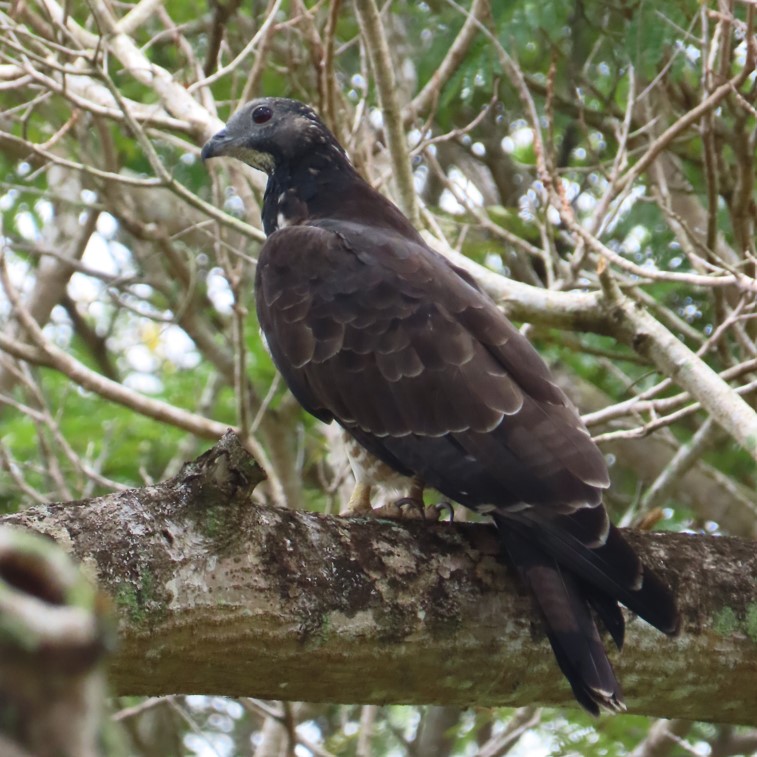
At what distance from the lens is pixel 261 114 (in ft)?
14.3

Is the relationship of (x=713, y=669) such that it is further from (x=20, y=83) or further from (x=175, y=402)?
(x=175, y=402)

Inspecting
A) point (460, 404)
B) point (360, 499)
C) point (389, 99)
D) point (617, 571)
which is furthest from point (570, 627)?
point (389, 99)

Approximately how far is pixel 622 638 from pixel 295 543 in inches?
29.6

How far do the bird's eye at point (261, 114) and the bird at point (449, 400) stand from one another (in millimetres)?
419

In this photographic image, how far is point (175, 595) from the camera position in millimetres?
2041

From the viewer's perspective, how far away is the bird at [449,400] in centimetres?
245

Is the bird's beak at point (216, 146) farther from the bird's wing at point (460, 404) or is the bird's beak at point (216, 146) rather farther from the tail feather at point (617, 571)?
the tail feather at point (617, 571)

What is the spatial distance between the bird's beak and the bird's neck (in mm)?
214

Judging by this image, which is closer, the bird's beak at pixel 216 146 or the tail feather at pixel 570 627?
the tail feather at pixel 570 627

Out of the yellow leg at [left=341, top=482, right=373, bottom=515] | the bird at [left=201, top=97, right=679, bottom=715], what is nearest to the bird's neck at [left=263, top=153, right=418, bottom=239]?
the bird at [left=201, top=97, right=679, bottom=715]

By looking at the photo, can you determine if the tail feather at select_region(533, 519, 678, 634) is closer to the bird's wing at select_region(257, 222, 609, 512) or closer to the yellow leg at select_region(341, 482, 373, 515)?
the bird's wing at select_region(257, 222, 609, 512)

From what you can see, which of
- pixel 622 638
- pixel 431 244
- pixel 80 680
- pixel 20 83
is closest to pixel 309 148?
pixel 431 244

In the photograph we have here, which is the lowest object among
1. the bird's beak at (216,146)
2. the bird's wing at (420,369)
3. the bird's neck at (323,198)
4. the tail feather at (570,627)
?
the tail feather at (570,627)

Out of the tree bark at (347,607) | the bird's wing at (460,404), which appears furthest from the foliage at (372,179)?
the tree bark at (347,607)
